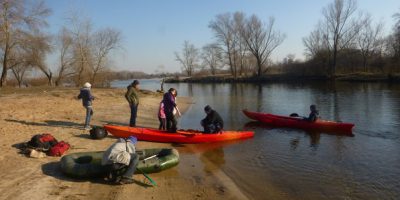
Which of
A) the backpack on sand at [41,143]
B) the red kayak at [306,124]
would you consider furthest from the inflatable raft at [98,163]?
the red kayak at [306,124]

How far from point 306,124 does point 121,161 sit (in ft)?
34.1

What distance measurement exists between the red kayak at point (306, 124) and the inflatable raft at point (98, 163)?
8.45m

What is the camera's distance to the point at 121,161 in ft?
24.2

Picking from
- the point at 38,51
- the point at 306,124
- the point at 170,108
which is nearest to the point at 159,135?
the point at 170,108

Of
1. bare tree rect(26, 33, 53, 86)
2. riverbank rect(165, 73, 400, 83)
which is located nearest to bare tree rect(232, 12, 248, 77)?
riverbank rect(165, 73, 400, 83)

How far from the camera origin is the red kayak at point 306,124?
14.6 metres

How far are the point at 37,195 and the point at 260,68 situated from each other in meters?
60.5

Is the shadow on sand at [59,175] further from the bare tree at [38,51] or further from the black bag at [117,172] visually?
the bare tree at [38,51]

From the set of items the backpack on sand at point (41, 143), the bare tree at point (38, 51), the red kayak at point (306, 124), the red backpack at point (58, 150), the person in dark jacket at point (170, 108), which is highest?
the bare tree at point (38, 51)

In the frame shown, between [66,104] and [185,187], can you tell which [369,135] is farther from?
[66,104]

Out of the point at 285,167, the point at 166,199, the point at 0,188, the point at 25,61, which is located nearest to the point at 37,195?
the point at 0,188

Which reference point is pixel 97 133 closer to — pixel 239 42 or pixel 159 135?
pixel 159 135

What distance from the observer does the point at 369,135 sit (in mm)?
14000

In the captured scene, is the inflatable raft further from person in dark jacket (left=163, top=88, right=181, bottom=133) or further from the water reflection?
person in dark jacket (left=163, top=88, right=181, bottom=133)
